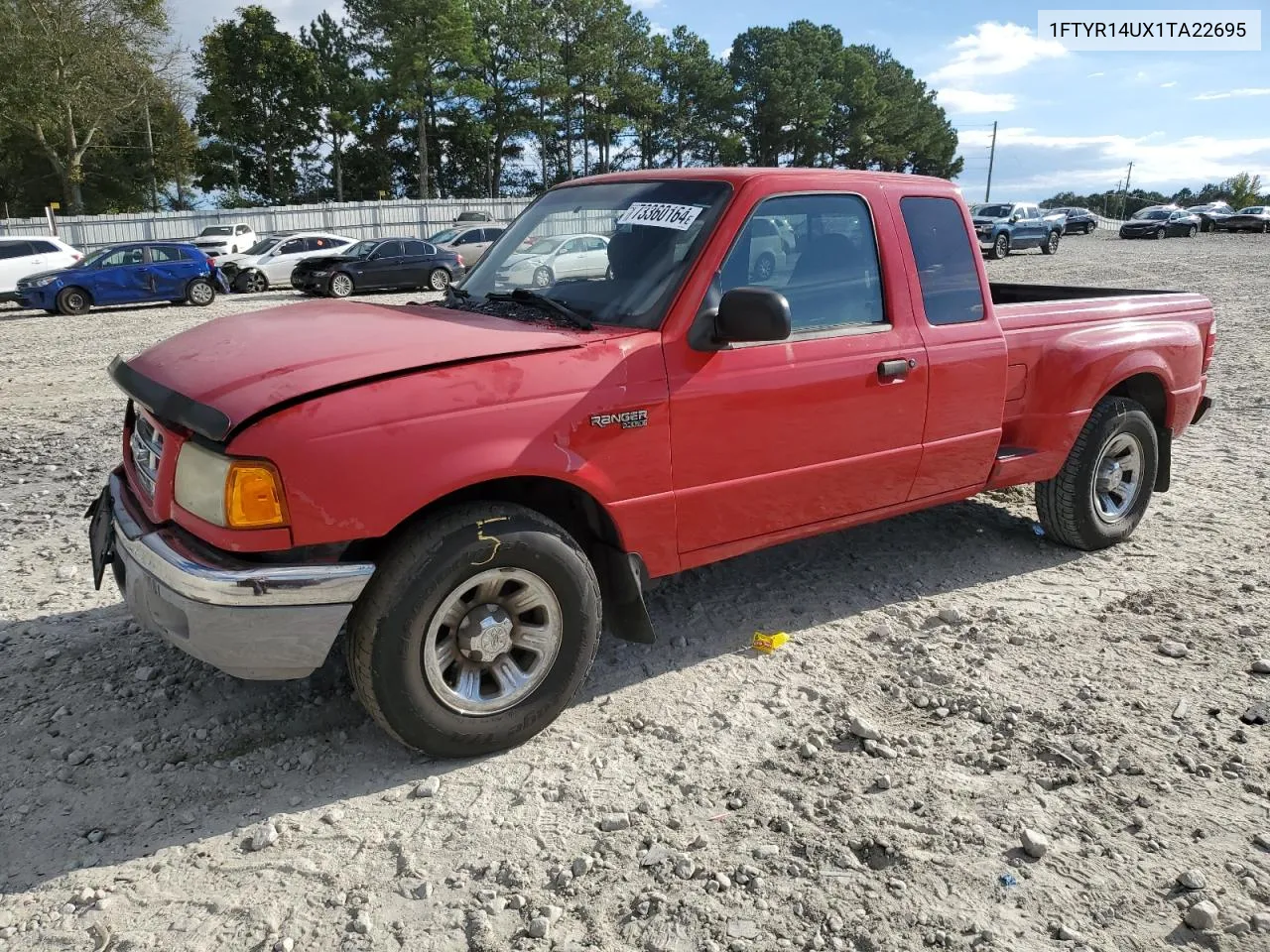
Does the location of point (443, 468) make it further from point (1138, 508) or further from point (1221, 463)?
point (1221, 463)

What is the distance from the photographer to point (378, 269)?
22.7m

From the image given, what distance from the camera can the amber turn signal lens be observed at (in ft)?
9.06

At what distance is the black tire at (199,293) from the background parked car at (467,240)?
283 inches

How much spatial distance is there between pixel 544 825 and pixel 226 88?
56869 millimetres

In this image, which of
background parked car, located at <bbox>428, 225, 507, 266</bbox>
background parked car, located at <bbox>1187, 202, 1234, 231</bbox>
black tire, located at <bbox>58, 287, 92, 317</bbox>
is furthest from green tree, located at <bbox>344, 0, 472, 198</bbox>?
background parked car, located at <bbox>1187, 202, 1234, 231</bbox>

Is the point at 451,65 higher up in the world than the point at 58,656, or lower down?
higher up

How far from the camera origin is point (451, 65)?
50469mm

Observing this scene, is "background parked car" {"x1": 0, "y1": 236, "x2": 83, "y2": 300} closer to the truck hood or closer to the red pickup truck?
the truck hood

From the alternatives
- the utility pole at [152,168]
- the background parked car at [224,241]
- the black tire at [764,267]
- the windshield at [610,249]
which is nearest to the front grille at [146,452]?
the windshield at [610,249]

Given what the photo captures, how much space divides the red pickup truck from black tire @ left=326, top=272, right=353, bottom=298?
737 inches

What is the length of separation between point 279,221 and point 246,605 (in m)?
39.0

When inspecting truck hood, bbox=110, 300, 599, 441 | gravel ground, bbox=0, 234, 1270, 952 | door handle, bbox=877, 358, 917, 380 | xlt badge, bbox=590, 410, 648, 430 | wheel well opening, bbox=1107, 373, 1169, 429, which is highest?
truck hood, bbox=110, 300, 599, 441

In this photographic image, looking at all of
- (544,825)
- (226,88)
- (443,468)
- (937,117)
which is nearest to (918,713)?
(544,825)

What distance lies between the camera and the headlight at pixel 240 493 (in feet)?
9.06
